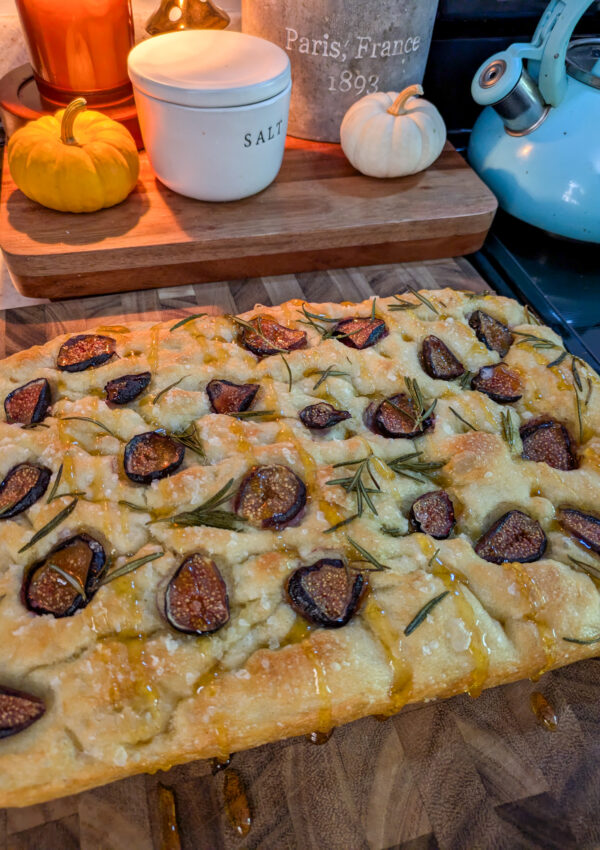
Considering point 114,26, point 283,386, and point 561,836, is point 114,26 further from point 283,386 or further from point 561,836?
point 561,836

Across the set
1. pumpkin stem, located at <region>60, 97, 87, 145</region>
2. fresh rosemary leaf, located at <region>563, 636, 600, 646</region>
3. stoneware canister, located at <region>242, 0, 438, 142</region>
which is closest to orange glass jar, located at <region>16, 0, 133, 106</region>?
pumpkin stem, located at <region>60, 97, 87, 145</region>

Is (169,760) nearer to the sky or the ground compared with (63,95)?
nearer to the ground

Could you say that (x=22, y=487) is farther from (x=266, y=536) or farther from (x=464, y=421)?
(x=464, y=421)

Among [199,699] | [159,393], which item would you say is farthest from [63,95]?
[199,699]

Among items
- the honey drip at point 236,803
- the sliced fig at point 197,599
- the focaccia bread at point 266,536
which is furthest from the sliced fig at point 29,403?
the honey drip at point 236,803

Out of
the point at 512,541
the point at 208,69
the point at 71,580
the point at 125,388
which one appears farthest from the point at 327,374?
the point at 208,69
